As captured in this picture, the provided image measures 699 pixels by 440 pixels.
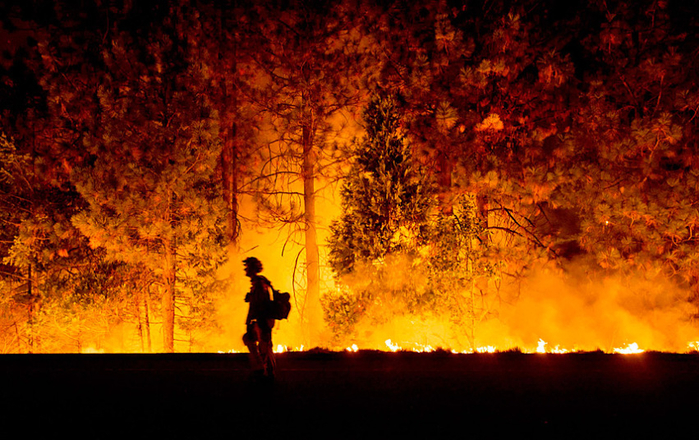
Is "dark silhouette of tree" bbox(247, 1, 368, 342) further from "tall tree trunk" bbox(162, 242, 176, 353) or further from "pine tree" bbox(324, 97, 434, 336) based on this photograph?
"tall tree trunk" bbox(162, 242, 176, 353)

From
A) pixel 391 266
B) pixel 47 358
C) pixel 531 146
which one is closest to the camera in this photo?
pixel 47 358

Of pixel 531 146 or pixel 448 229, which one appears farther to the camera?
pixel 531 146

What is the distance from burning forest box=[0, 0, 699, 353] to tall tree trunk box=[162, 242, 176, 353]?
0.05 metres

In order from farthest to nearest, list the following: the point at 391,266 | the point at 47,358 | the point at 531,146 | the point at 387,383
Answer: the point at 531,146 < the point at 391,266 < the point at 47,358 < the point at 387,383

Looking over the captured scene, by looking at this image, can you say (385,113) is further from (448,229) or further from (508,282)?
(508,282)

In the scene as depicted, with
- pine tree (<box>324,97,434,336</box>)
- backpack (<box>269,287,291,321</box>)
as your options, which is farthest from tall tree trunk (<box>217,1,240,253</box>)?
backpack (<box>269,287,291,321</box>)

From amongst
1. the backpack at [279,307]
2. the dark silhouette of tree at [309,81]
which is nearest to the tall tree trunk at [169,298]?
the dark silhouette of tree at [309,81]

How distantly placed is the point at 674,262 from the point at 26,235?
48.6ft

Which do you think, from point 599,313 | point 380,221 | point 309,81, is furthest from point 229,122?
point 599,313

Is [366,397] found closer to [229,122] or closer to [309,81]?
[309,81]

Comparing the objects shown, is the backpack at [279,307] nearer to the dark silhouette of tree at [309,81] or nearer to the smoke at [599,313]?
the dark silhouette of tree at [309,81]

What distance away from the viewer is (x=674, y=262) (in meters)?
12.9

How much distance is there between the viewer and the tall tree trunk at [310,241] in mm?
14977

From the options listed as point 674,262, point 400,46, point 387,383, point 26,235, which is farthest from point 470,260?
point 26,235
